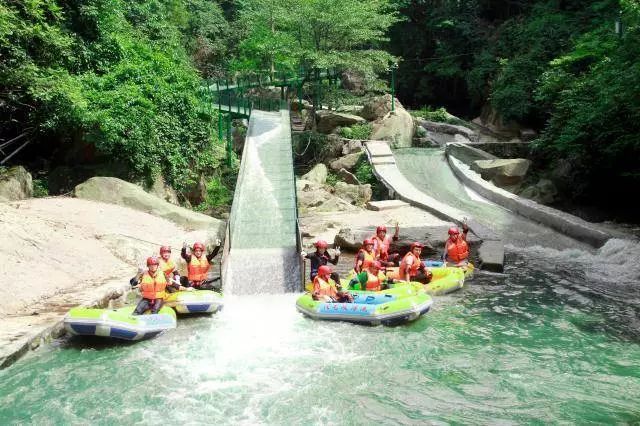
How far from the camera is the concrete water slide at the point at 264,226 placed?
42.0ft

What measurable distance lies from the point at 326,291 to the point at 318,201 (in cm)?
930

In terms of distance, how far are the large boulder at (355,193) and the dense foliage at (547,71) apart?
22.3 feet

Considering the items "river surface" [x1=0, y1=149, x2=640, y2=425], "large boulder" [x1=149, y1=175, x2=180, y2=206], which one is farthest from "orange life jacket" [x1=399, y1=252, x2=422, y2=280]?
"large boulder" [x1=149, y1=175, x2=180, y2=206]

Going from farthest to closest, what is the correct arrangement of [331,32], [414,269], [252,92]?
[252,92] < [331,32] < [414,269]

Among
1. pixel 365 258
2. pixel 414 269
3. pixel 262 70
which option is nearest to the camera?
pixel 365 258

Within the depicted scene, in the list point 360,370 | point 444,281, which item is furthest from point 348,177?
point 360,370

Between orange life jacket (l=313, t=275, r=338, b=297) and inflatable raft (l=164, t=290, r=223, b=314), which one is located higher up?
orange life jacket (l=313, t=275, r=338, b=297)

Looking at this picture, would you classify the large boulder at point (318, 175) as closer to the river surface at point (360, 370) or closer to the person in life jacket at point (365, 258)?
the person in life jacket at point (365, 258)

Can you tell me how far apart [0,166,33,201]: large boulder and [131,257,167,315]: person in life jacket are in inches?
275

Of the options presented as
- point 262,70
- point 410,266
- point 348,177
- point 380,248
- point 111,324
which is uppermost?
point 262,70

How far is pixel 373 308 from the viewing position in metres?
9.94

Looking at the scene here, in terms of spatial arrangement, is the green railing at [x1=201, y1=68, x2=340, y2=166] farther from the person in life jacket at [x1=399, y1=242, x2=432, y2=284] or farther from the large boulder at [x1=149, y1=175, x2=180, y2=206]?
the person in life jacket at [x1=399, y1=242, x2=432, y2=284]

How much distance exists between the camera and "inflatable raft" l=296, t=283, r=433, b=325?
9.90 meters

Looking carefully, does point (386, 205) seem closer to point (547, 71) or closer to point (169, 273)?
point (169, 273)
